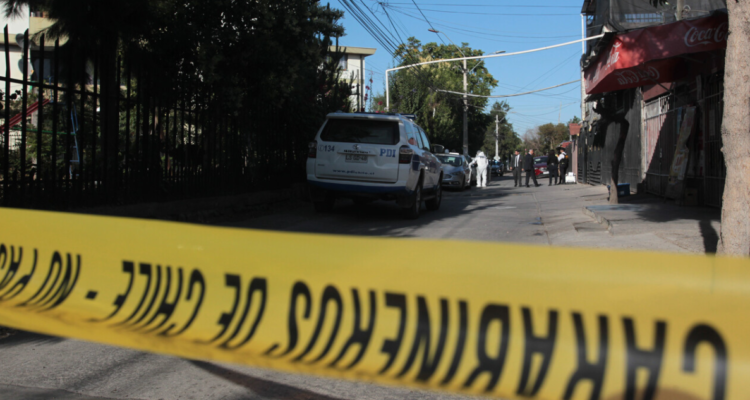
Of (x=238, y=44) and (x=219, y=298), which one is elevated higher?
(x=238, y=44)

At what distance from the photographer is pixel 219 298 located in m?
2.00

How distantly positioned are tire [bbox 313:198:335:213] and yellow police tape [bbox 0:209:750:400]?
30.8 feet

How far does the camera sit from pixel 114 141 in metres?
8.45

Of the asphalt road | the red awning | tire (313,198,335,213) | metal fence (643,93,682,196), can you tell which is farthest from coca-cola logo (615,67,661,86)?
the asphalt road

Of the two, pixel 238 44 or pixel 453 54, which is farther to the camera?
pixel 453 54

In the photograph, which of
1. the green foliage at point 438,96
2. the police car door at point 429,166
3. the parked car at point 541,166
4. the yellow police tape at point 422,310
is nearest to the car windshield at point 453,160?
the green foliage at point 438,96

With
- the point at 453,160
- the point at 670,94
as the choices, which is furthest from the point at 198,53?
the point at 453,160

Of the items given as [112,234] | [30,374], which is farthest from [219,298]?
[30,374]

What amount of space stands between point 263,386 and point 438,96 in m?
39.9

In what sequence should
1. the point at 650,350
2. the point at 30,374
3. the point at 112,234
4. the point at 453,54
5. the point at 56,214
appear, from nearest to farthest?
the point at 650,350
the point at 112,234
the point at 56,214
the point at 30,374
the point at 453,54

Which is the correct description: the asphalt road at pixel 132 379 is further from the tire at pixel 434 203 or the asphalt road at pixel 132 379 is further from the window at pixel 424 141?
the tire at pixel 434 203

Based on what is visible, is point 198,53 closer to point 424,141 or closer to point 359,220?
point 359,220

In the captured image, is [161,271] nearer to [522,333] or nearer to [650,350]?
[522,333]

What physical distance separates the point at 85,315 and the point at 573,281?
1790 millimetres
